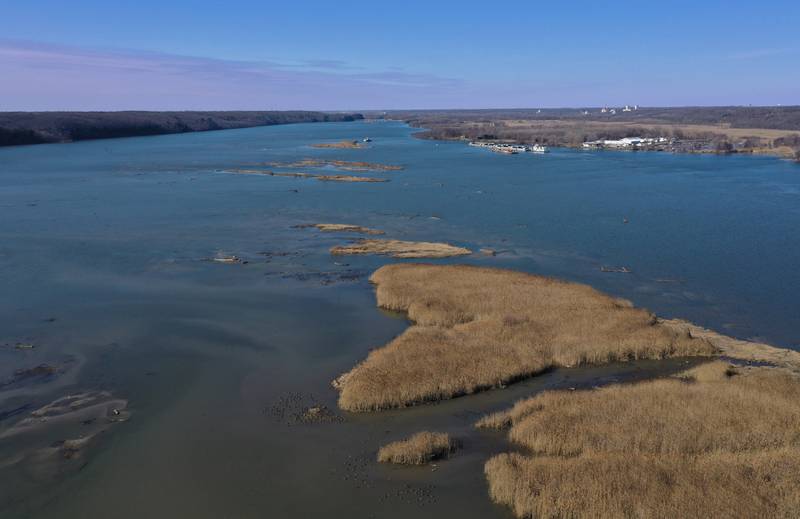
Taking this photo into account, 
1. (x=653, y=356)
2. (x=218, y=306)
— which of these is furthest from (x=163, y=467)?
(x=653, y=356)

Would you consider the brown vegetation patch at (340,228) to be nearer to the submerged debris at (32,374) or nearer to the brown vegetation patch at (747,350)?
the brown vegetation patch at (747,350)

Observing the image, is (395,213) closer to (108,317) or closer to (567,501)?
(108,317)

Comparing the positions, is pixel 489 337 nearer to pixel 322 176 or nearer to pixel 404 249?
pixel 404 249

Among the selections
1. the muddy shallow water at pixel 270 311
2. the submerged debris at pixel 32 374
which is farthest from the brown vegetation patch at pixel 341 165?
the submerged debris at pixel 32 374

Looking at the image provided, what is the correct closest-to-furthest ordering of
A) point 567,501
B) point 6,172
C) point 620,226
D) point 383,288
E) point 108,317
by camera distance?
point 567,501 < point 108,317 < point 383,288 < point 620,226 < point 6,172

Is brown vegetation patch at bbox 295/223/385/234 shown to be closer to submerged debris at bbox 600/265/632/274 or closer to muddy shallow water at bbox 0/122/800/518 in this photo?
muddy shallow water at bbox 0/122/800/518

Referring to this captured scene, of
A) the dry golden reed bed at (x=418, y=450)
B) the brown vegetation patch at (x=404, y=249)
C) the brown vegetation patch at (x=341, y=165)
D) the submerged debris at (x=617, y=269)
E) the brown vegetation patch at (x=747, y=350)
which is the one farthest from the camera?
the brown vegetation patch at (x=341, y=165)
